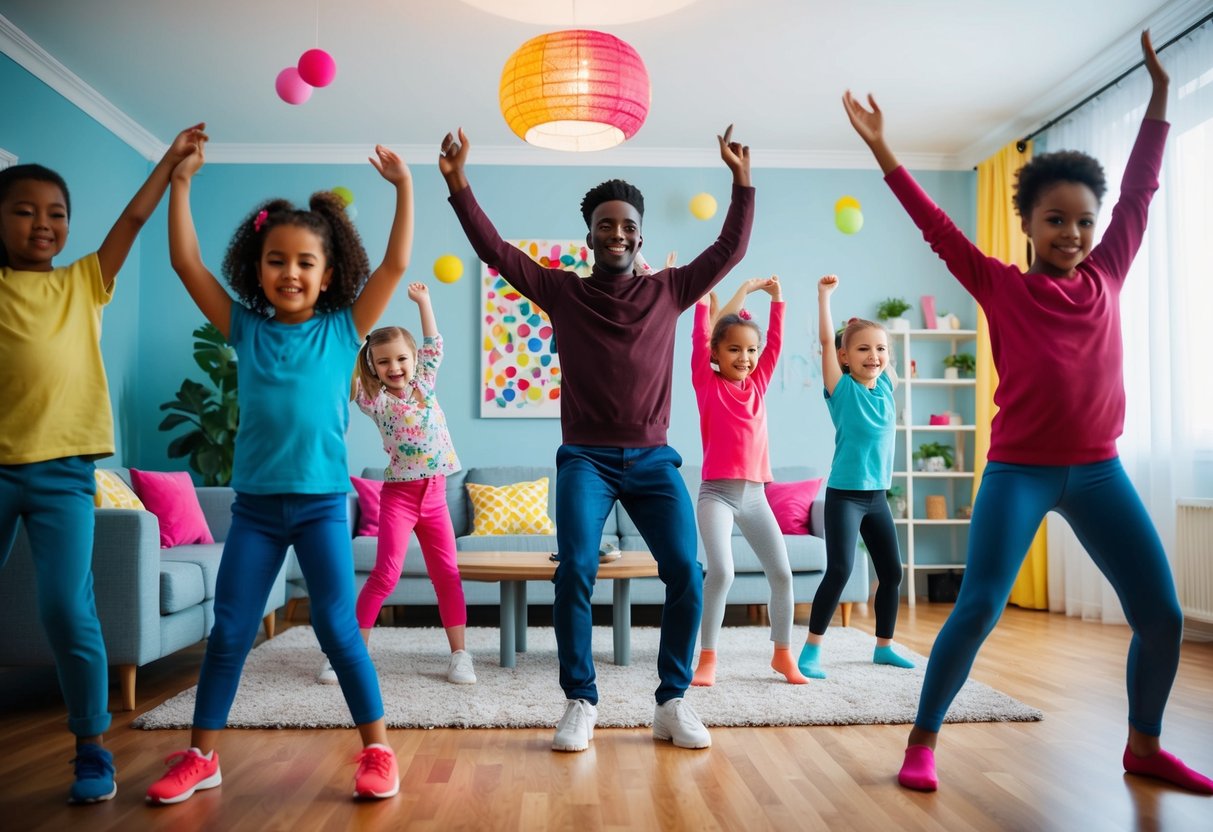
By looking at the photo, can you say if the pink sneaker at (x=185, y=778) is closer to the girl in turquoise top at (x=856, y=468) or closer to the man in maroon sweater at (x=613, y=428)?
the man in maroon sweater at (x=613, y=428)

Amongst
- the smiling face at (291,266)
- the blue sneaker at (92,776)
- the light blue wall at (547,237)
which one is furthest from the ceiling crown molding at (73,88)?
the blue sneaker at (92,776)

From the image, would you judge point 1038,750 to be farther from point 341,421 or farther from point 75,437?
point 75,437

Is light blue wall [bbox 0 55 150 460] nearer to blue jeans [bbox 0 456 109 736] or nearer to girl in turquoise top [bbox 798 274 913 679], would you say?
blue jeans [bbox 0 456 109 736]

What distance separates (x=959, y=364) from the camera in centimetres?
577

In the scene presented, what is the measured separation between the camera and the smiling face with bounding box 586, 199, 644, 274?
92.0 inches

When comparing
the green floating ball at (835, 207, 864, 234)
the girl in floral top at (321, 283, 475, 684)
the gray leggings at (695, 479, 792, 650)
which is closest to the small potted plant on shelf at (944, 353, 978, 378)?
the green floating ball at (835, 207, 864, 234)

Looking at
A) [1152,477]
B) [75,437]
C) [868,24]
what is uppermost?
[868,24]

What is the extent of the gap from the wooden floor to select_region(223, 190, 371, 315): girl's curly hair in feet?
3.37

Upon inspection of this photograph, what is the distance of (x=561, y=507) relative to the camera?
221 cm

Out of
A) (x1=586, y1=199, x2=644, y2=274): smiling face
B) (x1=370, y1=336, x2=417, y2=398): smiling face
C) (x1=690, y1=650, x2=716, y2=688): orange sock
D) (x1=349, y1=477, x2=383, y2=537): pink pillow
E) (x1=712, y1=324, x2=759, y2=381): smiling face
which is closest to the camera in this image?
(x1=586, y1=199, x2=644, y2=274): smiling face

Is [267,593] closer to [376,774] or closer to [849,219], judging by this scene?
[376,774]

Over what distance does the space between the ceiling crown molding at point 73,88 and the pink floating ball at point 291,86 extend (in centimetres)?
155

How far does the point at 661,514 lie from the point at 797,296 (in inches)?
153

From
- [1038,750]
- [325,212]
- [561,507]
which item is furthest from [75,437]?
[1038,750]
